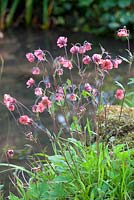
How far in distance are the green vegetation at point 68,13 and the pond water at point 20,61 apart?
7.7 inches

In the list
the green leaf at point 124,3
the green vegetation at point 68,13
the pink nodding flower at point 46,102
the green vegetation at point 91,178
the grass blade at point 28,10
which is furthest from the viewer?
the grass blade at point 28,10

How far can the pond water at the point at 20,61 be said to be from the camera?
399cm

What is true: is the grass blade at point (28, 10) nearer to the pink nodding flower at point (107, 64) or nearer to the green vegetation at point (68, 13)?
the green vegetation at point (68, 13)

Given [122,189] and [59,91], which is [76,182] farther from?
[59,91]

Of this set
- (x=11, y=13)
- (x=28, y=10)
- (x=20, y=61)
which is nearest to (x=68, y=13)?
(x=28, y=10)

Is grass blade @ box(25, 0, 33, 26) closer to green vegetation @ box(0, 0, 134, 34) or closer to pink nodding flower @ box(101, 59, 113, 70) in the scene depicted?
green vegetation @ box(0, 0, 134, 34)

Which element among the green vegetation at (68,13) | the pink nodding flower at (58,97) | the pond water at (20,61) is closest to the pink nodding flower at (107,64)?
the pink nodding flower at (58,97)

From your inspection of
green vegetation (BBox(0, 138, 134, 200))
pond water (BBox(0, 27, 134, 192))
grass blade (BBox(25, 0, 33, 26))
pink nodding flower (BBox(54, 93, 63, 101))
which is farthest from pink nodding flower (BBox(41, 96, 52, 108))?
grass blade (BBox(25, 0, 33, 26))

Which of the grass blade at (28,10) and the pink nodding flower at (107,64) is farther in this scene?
→ the grass blade at (28,10)

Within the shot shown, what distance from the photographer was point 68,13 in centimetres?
702

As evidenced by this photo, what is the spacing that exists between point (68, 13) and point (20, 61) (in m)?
1.59

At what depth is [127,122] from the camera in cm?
299

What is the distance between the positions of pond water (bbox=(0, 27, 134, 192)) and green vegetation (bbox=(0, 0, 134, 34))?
0.19 metres

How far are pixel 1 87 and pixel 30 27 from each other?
7.29ft
